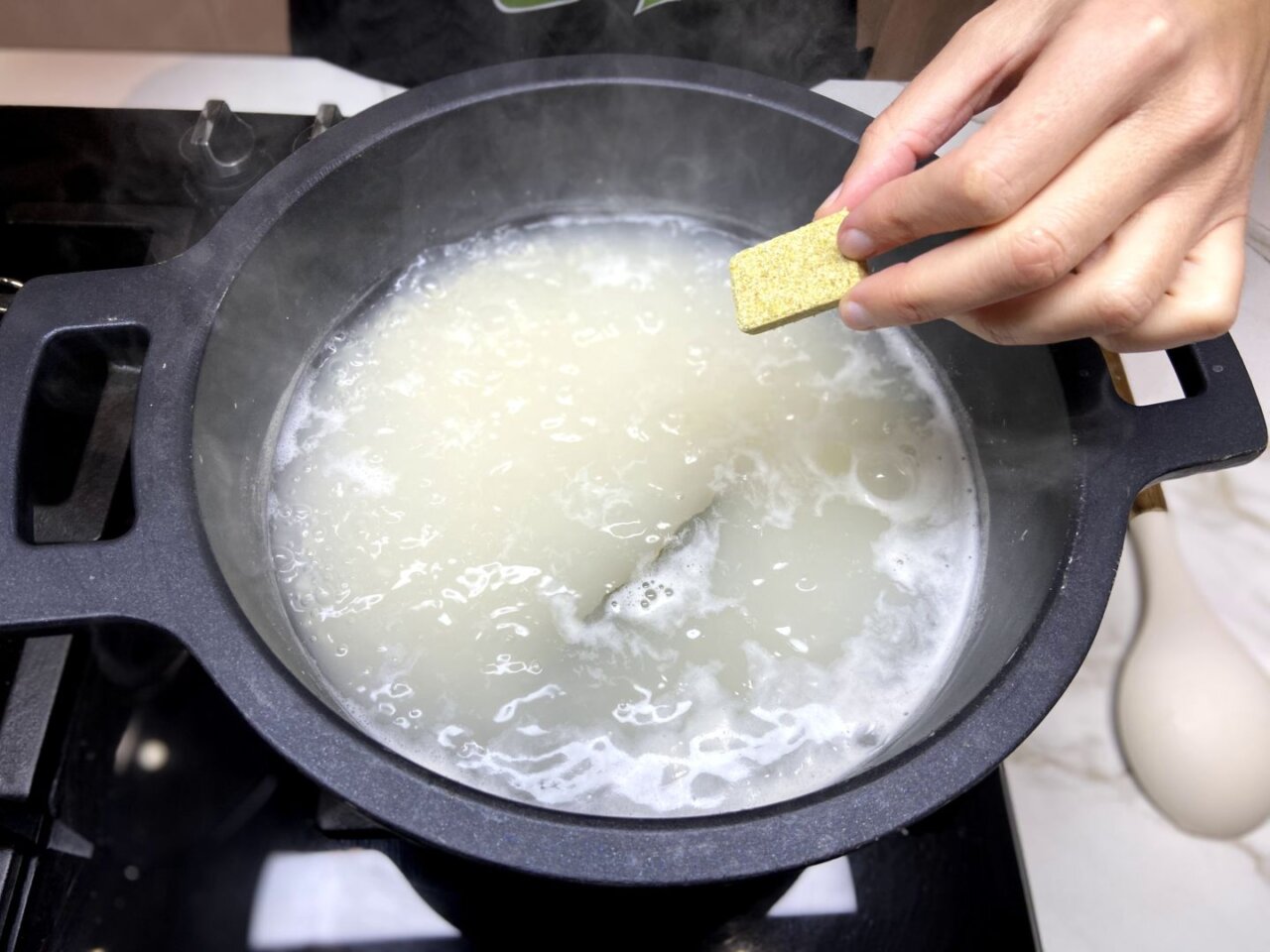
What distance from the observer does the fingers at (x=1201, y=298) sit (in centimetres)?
75

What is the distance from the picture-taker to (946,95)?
0.79 meters

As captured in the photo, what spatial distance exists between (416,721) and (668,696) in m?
0.25

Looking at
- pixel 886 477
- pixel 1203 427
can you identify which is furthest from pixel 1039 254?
pixel 886 477

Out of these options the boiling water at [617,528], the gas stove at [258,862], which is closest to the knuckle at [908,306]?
the boiling water at [617,528]

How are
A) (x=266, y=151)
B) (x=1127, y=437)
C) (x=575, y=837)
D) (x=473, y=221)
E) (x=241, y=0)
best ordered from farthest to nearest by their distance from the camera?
(x=241, y=0) → (x=473, y=221) → (x=266, y=151) → (x=1127, y=437) → (x=575, y=837)

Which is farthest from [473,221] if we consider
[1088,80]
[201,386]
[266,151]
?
[1088,80]

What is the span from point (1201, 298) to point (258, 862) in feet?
3.35

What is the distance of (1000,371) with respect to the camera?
1.07m

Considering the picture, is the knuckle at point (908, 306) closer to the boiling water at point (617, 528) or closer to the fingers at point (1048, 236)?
the fingers at point (1048, 236)

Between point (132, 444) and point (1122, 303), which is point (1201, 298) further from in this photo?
point (132, 444)

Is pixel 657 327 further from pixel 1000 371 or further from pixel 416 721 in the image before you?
pixel 416 721

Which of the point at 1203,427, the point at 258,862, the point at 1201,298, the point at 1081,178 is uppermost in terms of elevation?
the point at 1081,178

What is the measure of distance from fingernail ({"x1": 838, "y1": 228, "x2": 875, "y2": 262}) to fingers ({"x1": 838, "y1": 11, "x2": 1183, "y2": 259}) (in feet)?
0.19

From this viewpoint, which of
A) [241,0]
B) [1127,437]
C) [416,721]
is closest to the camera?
[1127,437]
